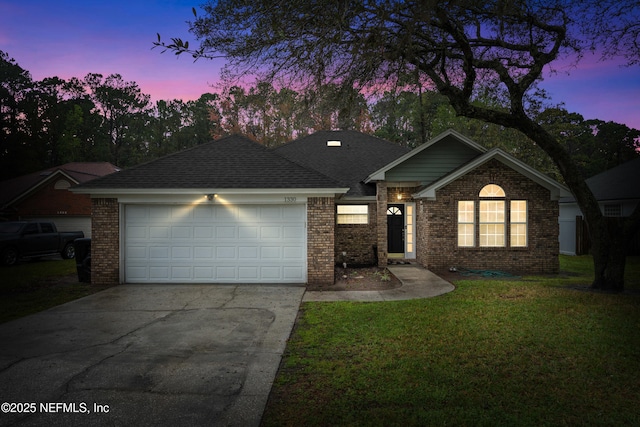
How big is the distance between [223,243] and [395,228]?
7731 millimetres

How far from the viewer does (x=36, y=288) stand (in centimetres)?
1080

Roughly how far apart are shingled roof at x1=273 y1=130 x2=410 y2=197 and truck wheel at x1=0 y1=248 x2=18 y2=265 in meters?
11.8

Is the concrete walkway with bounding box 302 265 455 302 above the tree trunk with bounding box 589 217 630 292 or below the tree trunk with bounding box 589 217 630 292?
below

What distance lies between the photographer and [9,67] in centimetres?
4641

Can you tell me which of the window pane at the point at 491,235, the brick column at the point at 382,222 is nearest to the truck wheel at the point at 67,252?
the brick column at the point at 382,222

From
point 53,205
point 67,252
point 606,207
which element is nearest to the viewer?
point 67,252

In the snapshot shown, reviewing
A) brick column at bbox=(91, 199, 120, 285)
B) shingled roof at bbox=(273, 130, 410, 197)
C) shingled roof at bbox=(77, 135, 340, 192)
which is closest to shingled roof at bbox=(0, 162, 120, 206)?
shingled roof at bbox=(273, 130, 410, 197)

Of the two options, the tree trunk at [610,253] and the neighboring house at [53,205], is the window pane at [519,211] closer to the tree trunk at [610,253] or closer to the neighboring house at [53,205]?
the tree trunk at [610,253]

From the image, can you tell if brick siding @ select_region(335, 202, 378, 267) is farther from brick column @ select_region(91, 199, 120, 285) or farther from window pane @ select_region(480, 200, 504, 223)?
brick column @ select_region(91, 199, 120, 285)

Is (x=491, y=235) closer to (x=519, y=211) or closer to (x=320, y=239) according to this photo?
(x=519, y=211)

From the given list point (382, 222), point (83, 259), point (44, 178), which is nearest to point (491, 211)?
point (382, 222)

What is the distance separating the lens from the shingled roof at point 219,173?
1081 cm

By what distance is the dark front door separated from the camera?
15781 mm

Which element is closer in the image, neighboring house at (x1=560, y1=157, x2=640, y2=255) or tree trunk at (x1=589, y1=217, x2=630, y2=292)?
tree trunk at (x1=589, y1=217, x2=630, y2=292)
